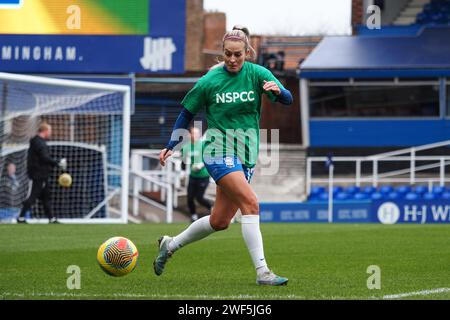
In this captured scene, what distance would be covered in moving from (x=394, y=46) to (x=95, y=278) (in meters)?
28.4

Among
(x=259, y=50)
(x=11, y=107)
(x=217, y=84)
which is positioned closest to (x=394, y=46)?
(x=259, y=50)

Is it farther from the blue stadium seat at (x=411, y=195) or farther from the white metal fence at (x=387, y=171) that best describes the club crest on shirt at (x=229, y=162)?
the white metal fence at (x=387, y=171)

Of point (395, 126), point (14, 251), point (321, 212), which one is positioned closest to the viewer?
point (14, 251)

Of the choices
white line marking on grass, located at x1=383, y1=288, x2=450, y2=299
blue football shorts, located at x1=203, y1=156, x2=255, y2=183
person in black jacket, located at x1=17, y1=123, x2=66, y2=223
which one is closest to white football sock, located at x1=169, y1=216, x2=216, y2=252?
blue football shorts, located at x1=203, y1=156, x2=255, y2=183

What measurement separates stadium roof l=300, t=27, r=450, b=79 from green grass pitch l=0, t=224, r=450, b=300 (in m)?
18.2

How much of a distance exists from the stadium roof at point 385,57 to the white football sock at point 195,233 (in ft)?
86.7

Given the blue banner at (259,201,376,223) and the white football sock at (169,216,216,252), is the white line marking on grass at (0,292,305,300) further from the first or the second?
the blue banner at (259,201,376,223)

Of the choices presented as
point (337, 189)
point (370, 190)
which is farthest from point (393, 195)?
point (337, 189)

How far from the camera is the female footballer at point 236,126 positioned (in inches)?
327

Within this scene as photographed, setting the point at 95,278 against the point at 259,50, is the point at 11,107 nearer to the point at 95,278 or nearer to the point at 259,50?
the point at 95,278

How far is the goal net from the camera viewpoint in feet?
73.6

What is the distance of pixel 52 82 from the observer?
2112 centimetres
